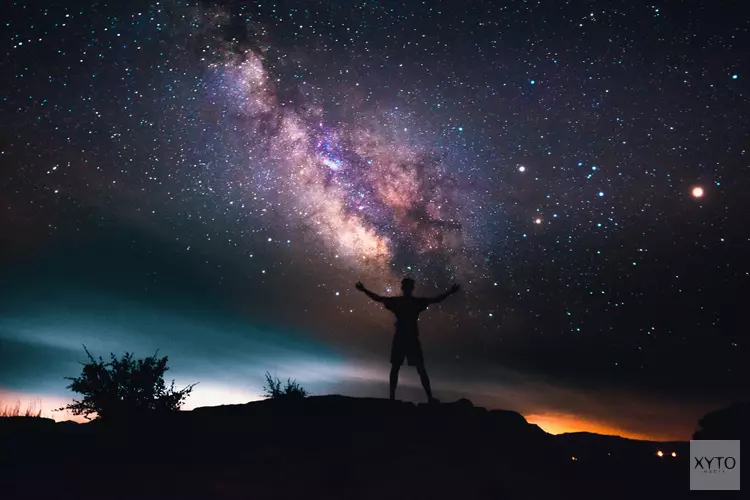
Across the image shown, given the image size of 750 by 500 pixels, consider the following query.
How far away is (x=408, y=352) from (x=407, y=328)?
485 millimetres

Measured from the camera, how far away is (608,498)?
281 inches

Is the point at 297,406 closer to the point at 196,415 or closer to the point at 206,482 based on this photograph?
the point at 196,415

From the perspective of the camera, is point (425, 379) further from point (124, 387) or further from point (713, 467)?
point (124, 387)

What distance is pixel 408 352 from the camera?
29.9 feet

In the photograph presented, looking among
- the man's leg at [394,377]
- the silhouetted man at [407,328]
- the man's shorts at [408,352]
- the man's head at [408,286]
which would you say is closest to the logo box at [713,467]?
the silhouetted man at [407,328]

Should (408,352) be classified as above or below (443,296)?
below

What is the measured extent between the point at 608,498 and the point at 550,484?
94 cm

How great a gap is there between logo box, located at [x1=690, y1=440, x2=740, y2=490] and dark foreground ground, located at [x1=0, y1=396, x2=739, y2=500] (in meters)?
0.30

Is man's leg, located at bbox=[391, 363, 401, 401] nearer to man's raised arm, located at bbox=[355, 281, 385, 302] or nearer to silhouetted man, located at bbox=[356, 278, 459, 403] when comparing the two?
silhouetted man, located at bbox=[356, 278, 459, 403]

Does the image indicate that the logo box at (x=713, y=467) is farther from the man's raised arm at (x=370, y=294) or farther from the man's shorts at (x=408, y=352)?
the man's raised arm at (x=370, y=294)

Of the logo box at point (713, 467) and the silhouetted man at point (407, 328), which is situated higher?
the silhouetted man at point (407, 328)

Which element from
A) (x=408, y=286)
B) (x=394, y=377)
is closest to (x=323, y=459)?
(x=394, y=377)

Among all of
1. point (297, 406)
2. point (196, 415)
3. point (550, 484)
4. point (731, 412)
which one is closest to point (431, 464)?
point (550, 484)

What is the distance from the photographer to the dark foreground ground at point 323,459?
6.04m
